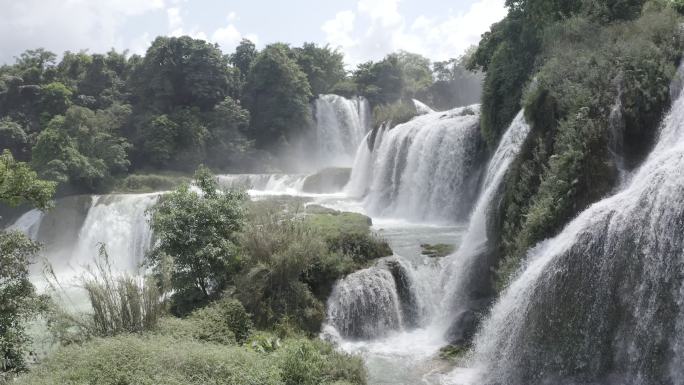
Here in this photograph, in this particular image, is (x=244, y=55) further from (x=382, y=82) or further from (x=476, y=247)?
(x=476, y=247)

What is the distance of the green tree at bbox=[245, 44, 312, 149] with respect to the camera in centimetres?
4188

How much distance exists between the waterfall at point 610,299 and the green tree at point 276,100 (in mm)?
33541

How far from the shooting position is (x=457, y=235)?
59.3 feet

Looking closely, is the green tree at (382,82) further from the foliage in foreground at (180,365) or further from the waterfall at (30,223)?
the foliage in foreground at (180,365)

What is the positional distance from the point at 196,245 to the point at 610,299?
28.4 feet

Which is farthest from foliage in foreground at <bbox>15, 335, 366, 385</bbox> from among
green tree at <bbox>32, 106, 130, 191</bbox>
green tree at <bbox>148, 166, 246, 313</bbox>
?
green tree at <bbox>32, 106, 130, 191</bbox>

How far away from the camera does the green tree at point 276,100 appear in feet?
137

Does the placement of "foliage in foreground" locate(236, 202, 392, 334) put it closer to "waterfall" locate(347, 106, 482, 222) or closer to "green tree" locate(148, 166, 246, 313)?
"green tree" locate(148, 166, 246, 313)

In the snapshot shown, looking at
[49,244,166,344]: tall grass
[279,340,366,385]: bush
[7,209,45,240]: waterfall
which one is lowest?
[279,340,366,385]: bush

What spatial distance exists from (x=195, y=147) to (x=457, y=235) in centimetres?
2475

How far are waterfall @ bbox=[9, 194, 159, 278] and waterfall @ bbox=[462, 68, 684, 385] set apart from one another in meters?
17.5

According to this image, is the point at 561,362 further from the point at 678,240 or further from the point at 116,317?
the point at 116,317

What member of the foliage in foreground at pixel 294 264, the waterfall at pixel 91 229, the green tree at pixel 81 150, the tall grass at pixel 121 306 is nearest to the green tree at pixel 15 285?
the tall grass at pixel 121 306

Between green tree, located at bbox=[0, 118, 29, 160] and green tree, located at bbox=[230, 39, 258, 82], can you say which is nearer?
green tree, located at bbox=[0, 118, 29, 160]
